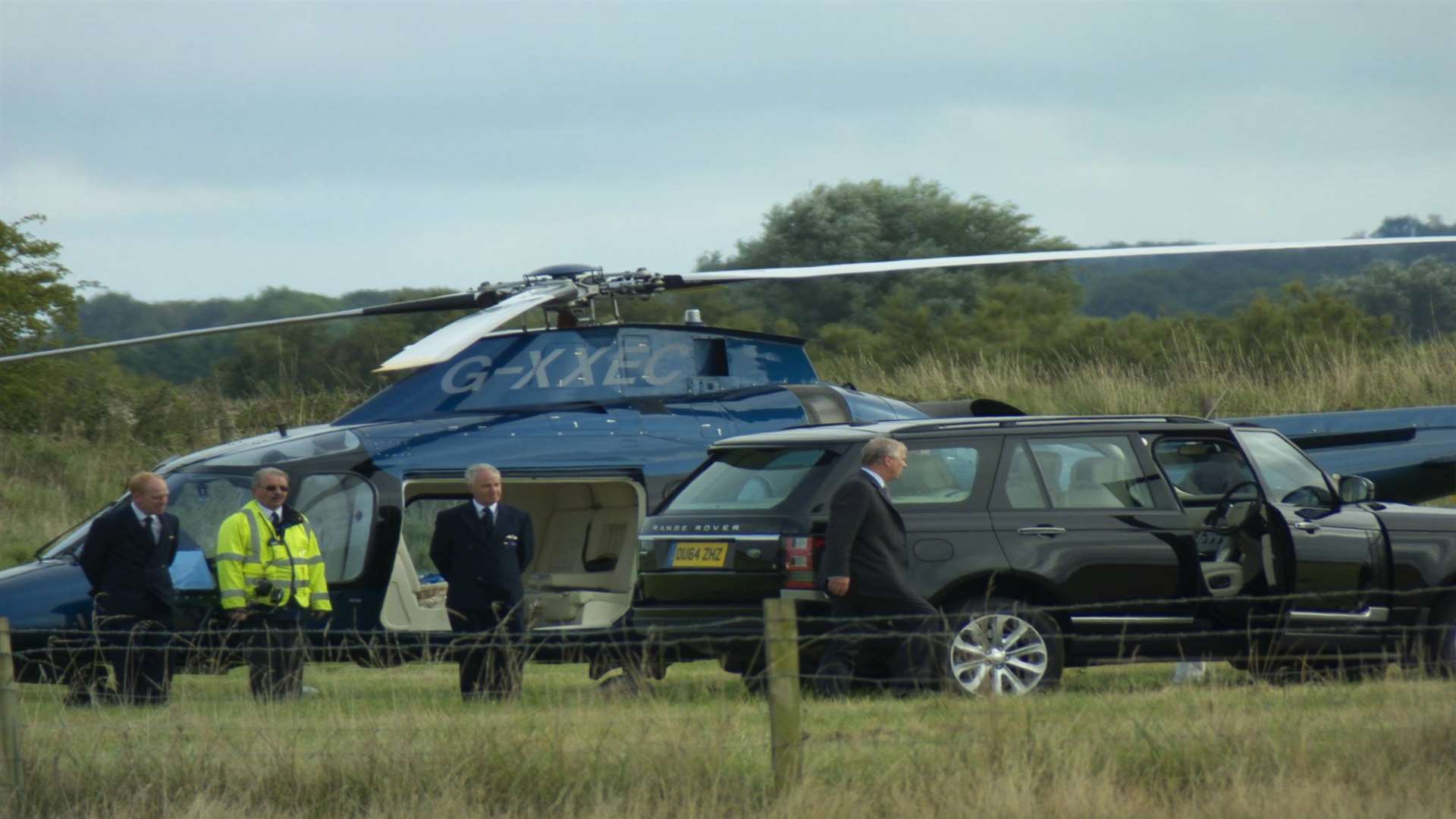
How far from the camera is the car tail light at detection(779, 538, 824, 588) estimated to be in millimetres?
9633

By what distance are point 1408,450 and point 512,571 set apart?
8.62 meters

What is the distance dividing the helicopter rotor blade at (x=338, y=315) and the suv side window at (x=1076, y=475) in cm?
465

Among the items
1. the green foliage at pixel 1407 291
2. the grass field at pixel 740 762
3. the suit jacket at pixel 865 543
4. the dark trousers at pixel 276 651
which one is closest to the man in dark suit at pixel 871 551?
the suit jacket at pixel 865 543

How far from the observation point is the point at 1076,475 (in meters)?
10.2

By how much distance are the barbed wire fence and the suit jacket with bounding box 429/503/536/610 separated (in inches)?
10.7

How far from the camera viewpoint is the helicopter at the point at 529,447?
461 inches

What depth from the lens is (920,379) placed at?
993 inches

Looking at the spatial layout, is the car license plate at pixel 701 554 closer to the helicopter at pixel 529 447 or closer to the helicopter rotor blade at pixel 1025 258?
the helicopter at pixel 529 447

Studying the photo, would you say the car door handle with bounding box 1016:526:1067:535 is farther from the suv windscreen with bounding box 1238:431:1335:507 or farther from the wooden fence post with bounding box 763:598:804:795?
the wooden fence post with bounding box 763:598:804:795

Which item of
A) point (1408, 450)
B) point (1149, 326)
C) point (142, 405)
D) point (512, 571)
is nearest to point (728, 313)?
point (1149, 326)

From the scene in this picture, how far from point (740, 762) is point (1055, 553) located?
3.07 metres

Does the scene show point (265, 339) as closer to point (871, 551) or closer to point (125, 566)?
point (125, 566)

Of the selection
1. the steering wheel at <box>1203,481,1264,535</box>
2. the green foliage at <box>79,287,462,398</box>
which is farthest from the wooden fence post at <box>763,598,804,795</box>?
the green foliage at <box>79,287,462,398</box>

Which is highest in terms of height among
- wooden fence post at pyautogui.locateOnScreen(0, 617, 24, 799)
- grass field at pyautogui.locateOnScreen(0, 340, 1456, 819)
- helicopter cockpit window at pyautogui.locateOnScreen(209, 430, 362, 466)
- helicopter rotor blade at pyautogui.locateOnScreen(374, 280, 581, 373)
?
helicopter rotor blade at pyautogui.locateOnScreen(374, 280, 581, 373)
